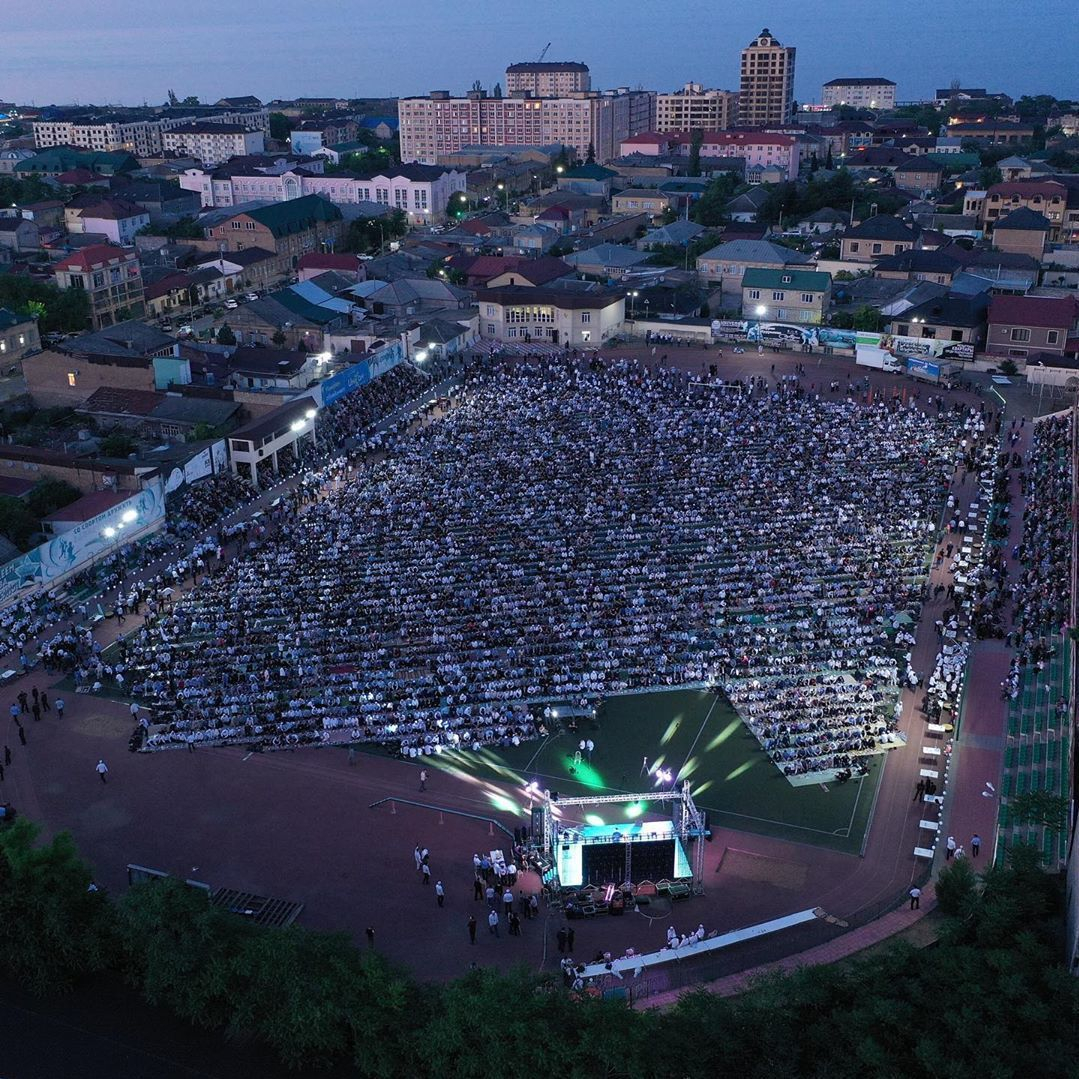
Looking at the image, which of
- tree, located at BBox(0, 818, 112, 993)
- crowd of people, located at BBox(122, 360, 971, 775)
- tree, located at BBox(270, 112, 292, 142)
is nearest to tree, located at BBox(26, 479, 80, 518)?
crowd of people, located at BBox(122, 360, 971, 775)

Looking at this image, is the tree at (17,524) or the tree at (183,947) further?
the tree at (17,524)

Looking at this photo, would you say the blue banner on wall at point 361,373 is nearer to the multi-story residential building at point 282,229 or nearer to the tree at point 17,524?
the tree at point 17,524

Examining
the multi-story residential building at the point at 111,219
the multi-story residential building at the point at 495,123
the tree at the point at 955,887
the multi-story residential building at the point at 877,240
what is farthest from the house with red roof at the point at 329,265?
the multi-story residential building at the point at 495,123

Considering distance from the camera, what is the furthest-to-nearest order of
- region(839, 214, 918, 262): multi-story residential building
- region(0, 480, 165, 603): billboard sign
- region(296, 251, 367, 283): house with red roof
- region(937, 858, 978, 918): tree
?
region(839, 214, 918, 262): multi-story residential building, region(296, 251, 367, 283): house with red roof, region(0, 480, 165, 603): billboard sign, region(937, 858, 978, 918): tree

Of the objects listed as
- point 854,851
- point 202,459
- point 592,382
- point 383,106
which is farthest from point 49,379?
point 383,106

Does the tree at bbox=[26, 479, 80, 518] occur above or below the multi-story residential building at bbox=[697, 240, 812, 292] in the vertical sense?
below

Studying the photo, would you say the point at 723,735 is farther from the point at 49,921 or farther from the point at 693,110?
the point at 693,110

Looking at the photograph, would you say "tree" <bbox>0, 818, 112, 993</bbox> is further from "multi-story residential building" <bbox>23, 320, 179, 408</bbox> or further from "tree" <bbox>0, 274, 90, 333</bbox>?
"tree" <bbox>0, 274, 90, 333</bbox>
